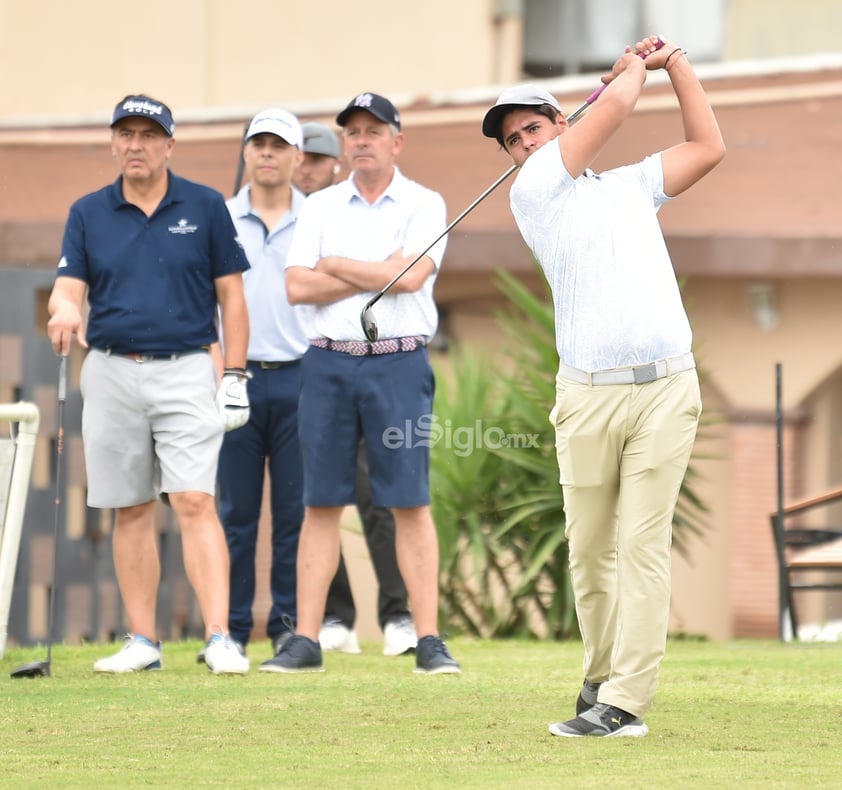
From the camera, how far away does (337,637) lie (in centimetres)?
756

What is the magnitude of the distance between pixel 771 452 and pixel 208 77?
5.62 metres

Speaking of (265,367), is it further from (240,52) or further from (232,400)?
(240,52)

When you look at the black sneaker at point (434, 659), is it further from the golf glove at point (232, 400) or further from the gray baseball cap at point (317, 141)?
the gray baseball cap at point (317, 141)

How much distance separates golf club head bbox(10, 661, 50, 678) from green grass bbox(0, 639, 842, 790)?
0.23ft

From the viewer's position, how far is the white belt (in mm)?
4848

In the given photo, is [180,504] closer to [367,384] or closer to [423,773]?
[367,384]

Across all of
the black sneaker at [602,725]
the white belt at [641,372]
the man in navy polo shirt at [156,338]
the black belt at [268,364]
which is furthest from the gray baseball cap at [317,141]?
the black sneaker at [602,725]


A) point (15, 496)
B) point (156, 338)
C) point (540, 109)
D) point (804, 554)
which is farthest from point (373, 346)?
point (804, 554)

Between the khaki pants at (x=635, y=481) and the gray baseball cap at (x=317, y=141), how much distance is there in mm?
3116

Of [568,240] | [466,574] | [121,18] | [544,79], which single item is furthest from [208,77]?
[568,240]

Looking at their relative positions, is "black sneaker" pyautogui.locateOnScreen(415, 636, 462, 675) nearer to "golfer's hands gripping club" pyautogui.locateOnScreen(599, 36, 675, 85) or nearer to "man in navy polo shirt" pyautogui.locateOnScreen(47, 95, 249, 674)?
"man in navy polo shirt" pyautogui.locateOnScreen(47, 95, 249, 674)

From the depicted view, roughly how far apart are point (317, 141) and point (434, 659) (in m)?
2.54

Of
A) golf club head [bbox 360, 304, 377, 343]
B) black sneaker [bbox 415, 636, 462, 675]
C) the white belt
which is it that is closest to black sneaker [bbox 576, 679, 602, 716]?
the white belt

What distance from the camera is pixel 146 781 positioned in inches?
165
